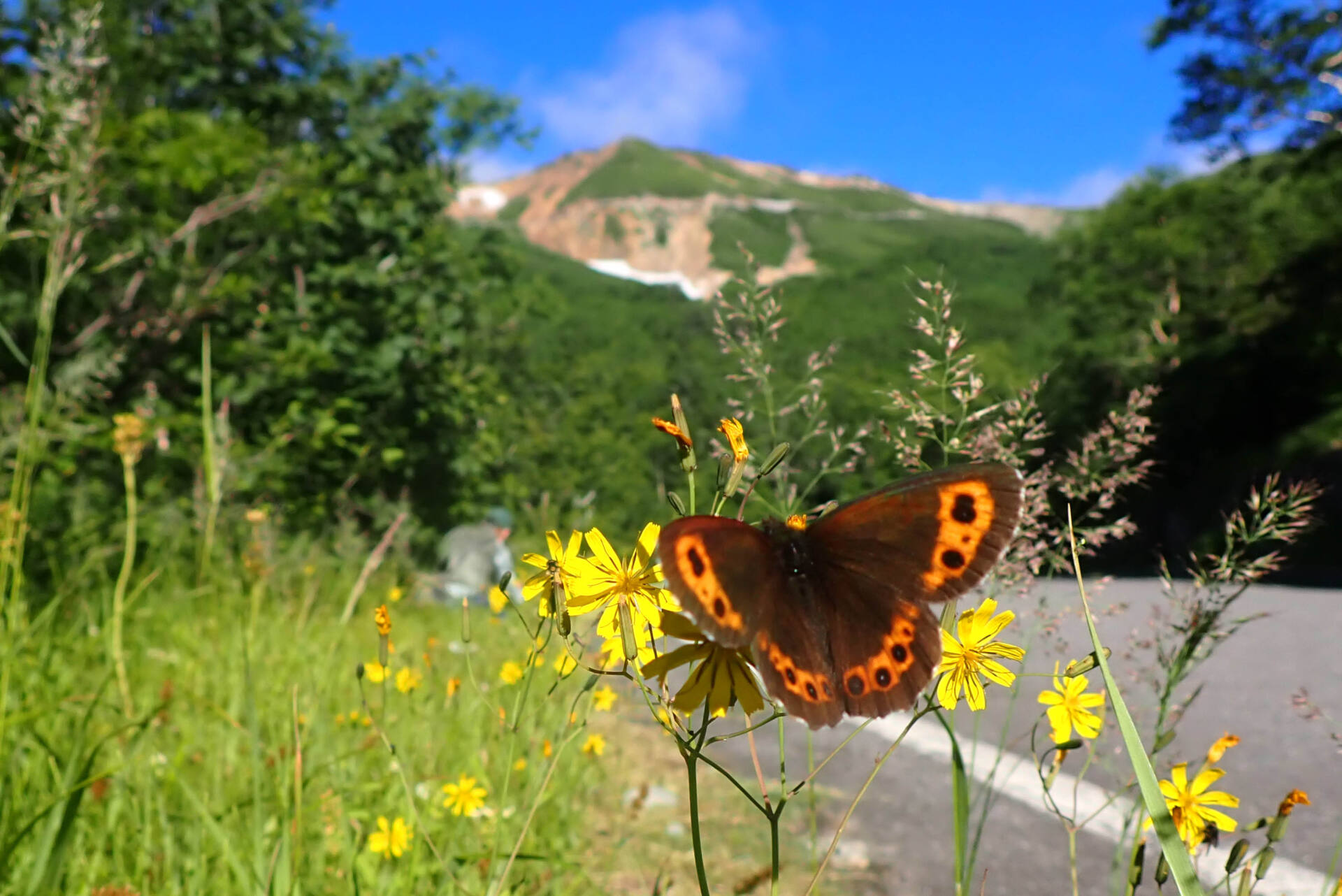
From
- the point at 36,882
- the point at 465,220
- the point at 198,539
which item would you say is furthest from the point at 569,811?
the point at 465,220

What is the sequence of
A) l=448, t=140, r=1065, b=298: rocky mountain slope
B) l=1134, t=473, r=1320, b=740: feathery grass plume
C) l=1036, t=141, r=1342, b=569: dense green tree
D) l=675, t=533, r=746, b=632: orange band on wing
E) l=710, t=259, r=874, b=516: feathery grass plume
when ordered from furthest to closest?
l=448, t=140, r=1065, b=298: rocky mountain slope < l=1036, t=141, r=1342, b=569: dense green tree < l=710, t=259, r=874, b=516: feathery grass plume < l=1134, t=473, r=1320, b=740: feathery grass plume < l=675, t=533, r=746, b=632: orange band on wing

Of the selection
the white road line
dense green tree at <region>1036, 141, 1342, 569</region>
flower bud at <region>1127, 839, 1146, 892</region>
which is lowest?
the white road line

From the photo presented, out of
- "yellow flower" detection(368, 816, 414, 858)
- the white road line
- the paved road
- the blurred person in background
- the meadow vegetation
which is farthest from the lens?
the blurred person in background

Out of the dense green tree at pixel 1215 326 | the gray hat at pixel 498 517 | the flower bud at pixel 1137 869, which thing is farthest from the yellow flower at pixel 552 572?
the dense green tree at pixel 1215 326

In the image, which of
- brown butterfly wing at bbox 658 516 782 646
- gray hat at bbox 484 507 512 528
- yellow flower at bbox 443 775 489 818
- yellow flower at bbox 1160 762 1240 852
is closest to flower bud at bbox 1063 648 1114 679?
yellow flower at bbox 1160 762 1240 852

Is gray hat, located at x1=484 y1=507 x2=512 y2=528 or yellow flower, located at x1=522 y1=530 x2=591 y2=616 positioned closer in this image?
yellow flower, located at x1=522 y1=530 x2=591 y2=616

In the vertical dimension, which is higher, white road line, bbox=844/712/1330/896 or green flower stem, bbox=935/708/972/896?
green flower stem, bbox=935/708/972/896

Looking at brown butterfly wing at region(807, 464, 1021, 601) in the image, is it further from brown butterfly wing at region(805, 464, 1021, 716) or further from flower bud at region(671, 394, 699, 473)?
flower bud at region(671, 394, 699, 473)
